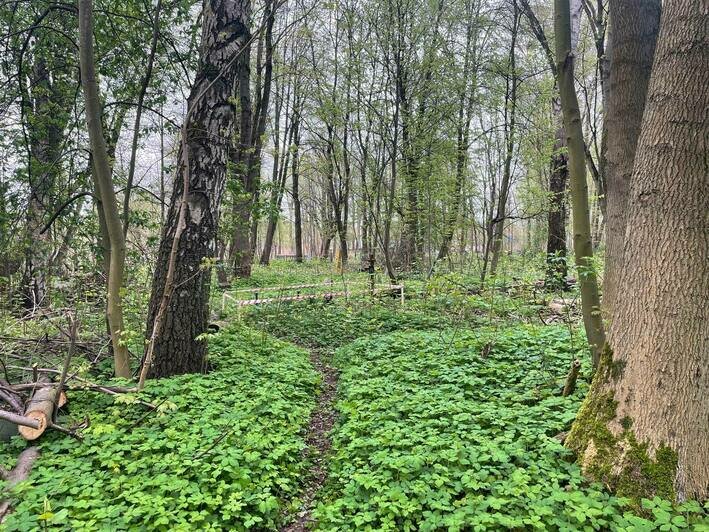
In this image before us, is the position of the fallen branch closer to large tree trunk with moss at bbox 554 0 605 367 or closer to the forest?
the forest

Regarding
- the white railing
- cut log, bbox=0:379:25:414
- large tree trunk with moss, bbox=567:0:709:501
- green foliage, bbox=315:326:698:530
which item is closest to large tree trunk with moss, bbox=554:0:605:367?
green foliage, bbox=315:326:698:530

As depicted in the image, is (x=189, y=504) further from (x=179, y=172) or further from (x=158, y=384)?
(x=179, y=172)

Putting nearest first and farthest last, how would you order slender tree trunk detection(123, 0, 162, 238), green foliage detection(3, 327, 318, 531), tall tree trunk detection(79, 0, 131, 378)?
green foliage detection(3, 327, 318, 531)
tall tree trunk detection(79, 0, 131, 378)
slender tree trunk detection(123, 0, 162, 238)

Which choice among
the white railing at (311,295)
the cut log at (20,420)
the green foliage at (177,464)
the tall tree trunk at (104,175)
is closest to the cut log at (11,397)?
the cut log at (20,420)

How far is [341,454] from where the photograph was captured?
3.50 meters

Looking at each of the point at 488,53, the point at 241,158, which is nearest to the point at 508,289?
the point at 241,158

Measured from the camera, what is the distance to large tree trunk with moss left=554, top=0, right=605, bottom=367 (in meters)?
3.72

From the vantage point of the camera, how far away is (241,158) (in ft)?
38.9

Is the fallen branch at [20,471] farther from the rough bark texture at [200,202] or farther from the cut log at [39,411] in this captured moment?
the rough bark texture at [200,202]

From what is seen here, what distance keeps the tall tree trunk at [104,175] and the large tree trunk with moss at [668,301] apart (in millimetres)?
4231

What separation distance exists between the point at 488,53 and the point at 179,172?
41.5 feet

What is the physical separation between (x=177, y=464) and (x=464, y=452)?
213cm

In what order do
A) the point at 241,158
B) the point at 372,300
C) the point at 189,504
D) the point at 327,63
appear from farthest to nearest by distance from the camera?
the point at 327,63 < the point at 241,158 < the point at 372,300 < the point at 189,504

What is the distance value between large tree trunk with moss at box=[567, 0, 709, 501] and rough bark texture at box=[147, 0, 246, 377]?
4.23m
